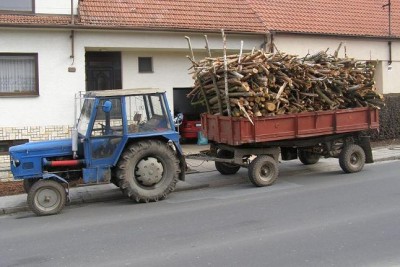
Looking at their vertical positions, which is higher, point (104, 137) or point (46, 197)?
point (104, 137)

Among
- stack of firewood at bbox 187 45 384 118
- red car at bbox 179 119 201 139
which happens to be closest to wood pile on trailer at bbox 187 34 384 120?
stack of firewood at bbox 187 45 384 118

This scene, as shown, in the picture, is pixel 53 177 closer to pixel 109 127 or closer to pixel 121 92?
pixel 109 127

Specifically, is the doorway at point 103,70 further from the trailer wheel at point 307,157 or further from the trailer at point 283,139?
the trailer wheel at point 307,157

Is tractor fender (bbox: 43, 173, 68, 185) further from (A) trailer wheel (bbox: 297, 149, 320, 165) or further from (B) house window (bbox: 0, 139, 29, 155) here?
(A) trailer wheel (bbox: 297, 149, 320, 165)

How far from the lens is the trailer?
10391 millimetres

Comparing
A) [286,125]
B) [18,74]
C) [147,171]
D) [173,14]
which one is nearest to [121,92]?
[147,171]

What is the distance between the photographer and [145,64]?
15.6 metres

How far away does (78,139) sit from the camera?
9.11 m

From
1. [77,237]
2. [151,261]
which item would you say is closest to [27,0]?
[77,237]

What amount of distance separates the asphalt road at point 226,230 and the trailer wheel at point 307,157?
2.25 meters

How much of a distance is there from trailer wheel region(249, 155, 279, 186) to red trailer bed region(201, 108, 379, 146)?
1.45 ft

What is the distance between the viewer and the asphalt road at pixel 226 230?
5.67 metres

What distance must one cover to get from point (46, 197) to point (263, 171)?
179 inches

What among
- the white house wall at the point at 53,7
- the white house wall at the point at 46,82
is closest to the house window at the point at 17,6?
the white house wall at the point at 53,7
